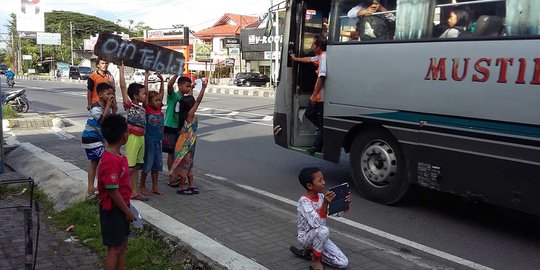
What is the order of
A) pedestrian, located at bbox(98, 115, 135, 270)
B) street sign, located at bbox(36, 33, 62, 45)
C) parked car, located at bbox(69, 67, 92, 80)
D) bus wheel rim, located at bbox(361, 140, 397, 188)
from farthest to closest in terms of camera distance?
street sign, located at bbox(36, 33, 62, 45), parked car, located at bbox(69, 67, 92, 80), bus wheel rim, located at bbox(361, 140, 397, 188), pedestrian, located at bbox(98, 115, 135, 270)

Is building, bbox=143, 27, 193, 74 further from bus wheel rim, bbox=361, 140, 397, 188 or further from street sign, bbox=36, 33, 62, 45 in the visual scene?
bus wheel rim, bbox=361, 140, 397, 188

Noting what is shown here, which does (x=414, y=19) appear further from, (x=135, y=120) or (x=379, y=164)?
(x=135, y=120)

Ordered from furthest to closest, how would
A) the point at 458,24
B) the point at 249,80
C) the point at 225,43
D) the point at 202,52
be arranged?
the point at 202,52 → the point at 225,43 → the point at 249,80 → the point at 458,24

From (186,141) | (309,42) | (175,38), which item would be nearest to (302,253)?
(186,141)

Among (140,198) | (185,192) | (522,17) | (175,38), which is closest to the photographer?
(522,17)

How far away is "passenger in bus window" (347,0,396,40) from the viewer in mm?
5707

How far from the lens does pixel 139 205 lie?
5.32 meters

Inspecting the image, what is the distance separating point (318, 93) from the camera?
6539mm

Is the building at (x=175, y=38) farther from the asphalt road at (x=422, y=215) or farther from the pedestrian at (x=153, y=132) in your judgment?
the pedestrian at (x=153, y=132)

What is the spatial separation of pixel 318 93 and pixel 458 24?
2.06 metres

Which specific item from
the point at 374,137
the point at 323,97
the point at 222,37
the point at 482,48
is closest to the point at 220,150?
the point at 323,97

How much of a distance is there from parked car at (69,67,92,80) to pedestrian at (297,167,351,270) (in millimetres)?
51801

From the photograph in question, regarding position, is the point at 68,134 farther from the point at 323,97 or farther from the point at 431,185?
the point at 431,185

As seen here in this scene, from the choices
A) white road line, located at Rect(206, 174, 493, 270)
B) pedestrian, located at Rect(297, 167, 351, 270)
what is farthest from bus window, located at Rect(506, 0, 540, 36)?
pedestrian, located at Rect(297, 167, 351, 270)
